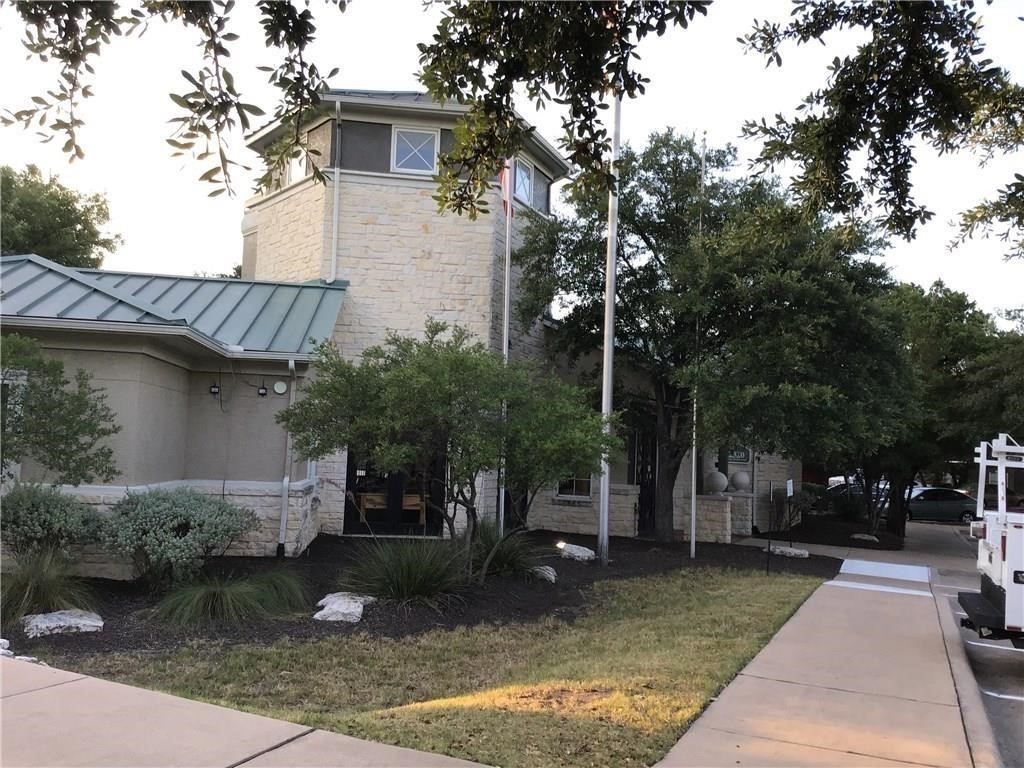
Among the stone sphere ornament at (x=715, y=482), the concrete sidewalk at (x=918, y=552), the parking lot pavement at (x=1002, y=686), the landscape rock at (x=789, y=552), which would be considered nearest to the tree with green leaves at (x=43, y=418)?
the parking lot pavement at (x=1002, y=686)

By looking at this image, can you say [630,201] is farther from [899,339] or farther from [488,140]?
[488,140]

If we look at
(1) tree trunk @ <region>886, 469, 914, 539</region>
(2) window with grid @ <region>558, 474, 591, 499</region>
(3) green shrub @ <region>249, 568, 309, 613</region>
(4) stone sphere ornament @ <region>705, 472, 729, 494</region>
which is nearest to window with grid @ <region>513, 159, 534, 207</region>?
(2) window with grid @ <region>558, 474, 591, 499</region>

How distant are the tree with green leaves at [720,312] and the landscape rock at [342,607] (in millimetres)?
6768

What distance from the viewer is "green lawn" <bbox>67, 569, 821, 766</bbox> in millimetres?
4594

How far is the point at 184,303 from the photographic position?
13062mm

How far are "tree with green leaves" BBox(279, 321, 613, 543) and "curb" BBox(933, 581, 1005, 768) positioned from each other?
4.17 metres

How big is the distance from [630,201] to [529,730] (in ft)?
37.7

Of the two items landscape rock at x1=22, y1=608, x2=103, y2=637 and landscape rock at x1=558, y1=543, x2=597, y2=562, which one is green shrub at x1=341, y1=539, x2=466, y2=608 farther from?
landscape rock at x1=558, y1=543, x2=597, y2=562

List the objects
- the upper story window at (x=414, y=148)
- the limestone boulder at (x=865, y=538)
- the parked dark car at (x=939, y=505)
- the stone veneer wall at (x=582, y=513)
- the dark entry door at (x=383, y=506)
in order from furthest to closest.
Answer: the parked dark car at (x=939, y=505)
the limestone boulder at (x=865, y=538)
the stone veneer wall at (x=582, y=513)
the upper story window at (x=414, y=148)
the dark entry door at (x=383, y=506)

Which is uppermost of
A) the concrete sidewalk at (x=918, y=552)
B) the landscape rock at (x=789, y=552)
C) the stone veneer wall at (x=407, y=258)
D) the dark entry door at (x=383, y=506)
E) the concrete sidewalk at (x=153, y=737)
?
the stone veneer wall at (x=407, y=258)

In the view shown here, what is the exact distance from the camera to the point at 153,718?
4539 mm

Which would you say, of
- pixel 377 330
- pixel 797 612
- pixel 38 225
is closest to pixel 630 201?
pixel 377 330

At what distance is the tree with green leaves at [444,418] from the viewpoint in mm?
8688

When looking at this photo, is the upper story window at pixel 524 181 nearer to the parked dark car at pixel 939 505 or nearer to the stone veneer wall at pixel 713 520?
the stone veneer wall at pixel 713 520
